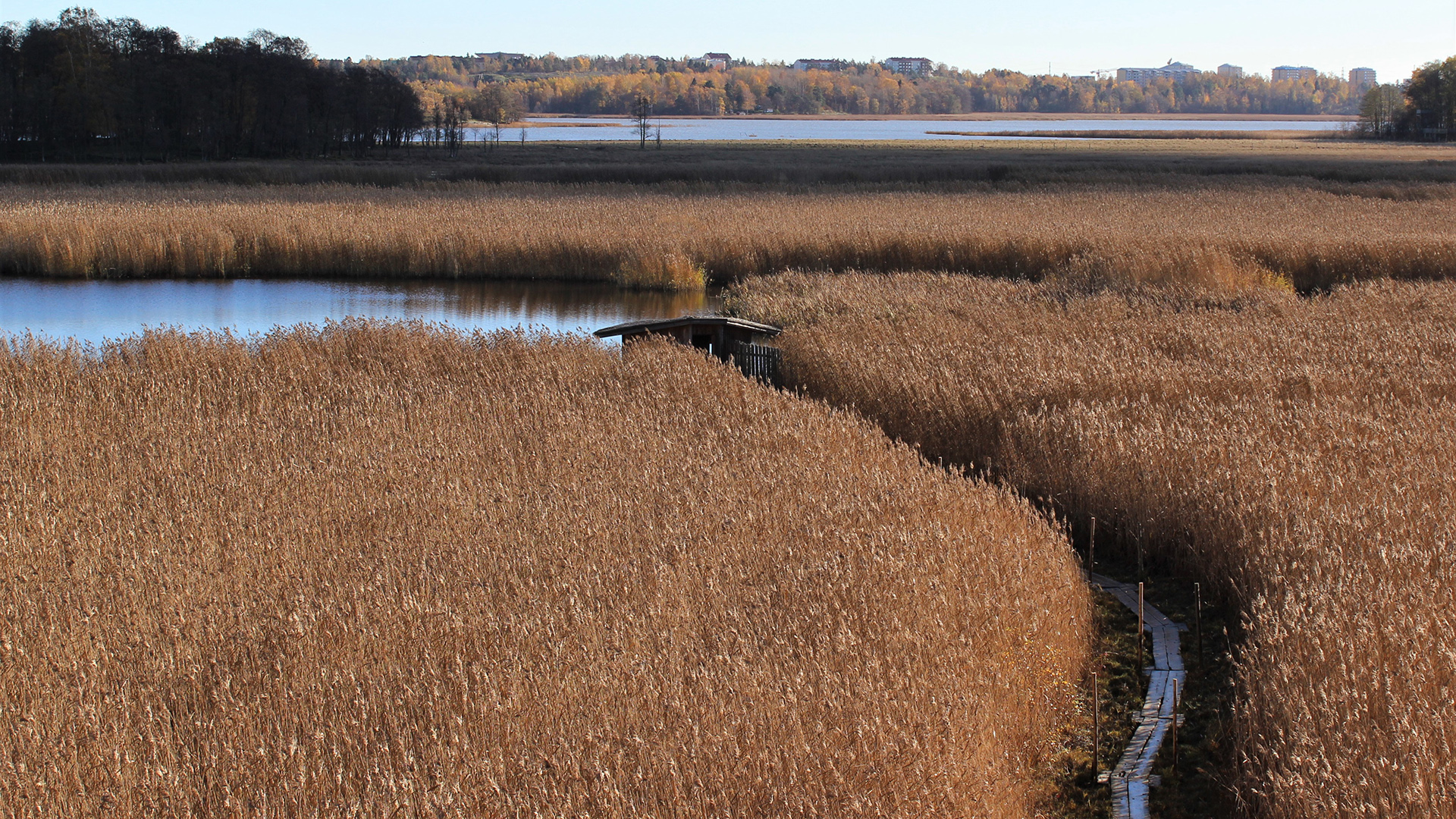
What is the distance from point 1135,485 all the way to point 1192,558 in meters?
0.93

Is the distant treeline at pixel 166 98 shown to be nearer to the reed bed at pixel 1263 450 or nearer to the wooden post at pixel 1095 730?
the reed bed at pixel 1263 450

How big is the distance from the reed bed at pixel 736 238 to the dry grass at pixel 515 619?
45.8 ft

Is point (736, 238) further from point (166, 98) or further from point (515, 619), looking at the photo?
point (166, 98)

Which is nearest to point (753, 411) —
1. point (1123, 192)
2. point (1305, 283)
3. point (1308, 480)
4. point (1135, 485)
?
point (1135, 485)

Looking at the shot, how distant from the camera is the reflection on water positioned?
70.3 feet

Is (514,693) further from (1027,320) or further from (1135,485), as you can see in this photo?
(1027,320)

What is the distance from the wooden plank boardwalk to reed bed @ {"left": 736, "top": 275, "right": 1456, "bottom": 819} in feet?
1.50

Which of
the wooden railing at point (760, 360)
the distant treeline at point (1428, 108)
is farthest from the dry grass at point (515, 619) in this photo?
the distant treeline at point (1428, 108)

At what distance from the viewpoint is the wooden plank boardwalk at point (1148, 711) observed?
6.00m

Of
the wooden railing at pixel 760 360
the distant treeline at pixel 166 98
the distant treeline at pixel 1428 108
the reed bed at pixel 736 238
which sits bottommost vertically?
the wooden railing at pixel 760 360

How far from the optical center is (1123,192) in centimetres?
3744

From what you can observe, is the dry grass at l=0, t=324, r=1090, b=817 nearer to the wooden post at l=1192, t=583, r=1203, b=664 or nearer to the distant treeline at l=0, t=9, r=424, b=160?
the wooden post at l=1192, t=583, r=1203, b=664

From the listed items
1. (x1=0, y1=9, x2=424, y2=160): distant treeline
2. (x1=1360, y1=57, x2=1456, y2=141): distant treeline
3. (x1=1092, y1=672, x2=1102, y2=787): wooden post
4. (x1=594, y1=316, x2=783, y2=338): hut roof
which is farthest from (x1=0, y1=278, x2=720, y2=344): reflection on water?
(x1=1360, y1=57, x2=1456, y2=141): distant treeline

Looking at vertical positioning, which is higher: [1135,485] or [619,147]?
[619,147]
